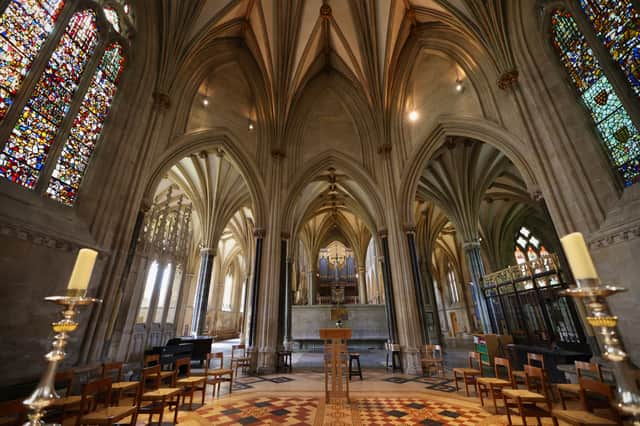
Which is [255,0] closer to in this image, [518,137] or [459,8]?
[459,8]

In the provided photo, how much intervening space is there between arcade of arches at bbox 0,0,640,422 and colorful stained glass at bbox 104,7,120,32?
31mm

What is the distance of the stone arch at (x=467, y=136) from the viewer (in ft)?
21.3

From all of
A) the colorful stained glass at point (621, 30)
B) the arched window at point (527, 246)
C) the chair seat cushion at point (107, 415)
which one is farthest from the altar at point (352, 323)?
the colorful stained glass at point (621, 30)

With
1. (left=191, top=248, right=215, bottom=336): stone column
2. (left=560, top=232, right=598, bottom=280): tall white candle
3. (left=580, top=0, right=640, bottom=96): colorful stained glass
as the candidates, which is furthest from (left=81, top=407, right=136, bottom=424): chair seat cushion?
(left=580, top=0, right=640, bottom=96): colorful stained glass

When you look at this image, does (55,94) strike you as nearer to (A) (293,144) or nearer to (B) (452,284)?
(A) (293,144)

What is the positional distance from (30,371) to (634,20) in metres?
11.9

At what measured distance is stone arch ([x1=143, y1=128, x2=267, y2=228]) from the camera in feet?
23.6

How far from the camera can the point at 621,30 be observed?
4.85 meters

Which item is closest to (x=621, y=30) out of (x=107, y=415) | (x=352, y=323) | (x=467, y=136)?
(x=467, y=136)

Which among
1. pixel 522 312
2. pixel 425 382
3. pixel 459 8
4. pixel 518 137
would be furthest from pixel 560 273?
pixel 459 8

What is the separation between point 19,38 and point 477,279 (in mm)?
15426

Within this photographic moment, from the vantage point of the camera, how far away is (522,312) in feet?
28.7

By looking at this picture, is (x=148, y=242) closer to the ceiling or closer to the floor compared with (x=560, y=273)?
closer to the ceiling

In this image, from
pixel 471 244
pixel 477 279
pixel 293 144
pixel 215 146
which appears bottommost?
pixel 477 279
